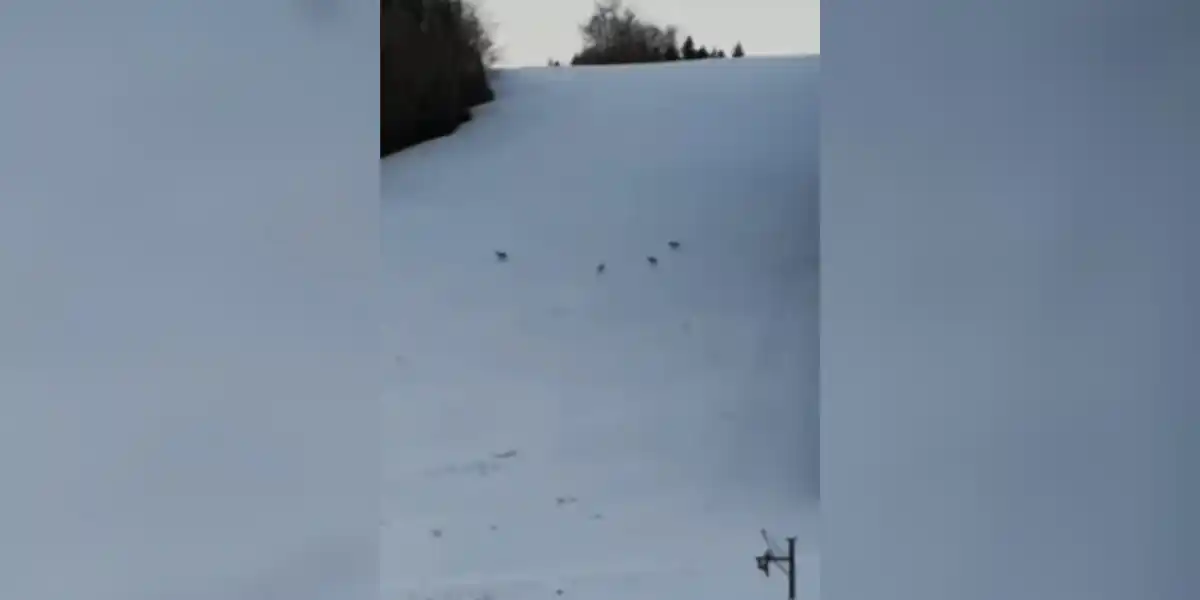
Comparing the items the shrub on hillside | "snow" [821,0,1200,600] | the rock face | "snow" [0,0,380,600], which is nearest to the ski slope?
the rock face

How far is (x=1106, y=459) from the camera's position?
70.8 inches

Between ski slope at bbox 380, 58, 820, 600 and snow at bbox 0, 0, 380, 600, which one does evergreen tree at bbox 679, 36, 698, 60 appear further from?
snow at bbox 0, 0, 380, 600

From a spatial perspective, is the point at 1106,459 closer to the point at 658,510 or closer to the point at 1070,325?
the point at 1070,325

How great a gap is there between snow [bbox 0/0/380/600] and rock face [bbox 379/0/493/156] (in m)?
7.10

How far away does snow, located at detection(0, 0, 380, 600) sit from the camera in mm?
1779

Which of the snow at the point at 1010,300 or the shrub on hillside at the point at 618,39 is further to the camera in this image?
the shrub on hillside at the point at 618,39

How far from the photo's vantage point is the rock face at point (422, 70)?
8.88m

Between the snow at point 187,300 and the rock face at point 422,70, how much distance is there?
710 cm

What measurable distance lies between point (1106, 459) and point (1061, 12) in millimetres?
658

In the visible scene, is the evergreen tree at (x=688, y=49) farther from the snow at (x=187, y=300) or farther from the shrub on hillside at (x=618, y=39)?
the snow at (x=187, y=300)

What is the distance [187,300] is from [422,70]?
778 centimetres

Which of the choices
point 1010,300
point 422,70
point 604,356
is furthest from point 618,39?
point 1010,300

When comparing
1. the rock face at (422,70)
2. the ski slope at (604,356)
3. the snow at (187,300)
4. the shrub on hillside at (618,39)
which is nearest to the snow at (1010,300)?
the snow at (187,300)

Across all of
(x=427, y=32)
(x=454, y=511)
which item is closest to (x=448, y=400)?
(x=454, y=511)
